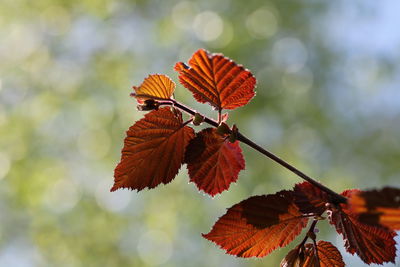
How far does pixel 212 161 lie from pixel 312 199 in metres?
0.11

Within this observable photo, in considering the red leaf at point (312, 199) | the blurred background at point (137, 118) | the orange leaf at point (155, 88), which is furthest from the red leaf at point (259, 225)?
the blurred background at point (137, 118)

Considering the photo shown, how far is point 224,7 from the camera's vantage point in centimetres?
578

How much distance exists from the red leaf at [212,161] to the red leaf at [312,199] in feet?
0.26

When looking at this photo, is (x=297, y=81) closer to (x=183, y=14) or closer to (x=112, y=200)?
(x=183, y=14)

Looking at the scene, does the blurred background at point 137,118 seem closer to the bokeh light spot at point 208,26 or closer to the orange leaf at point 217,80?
the bokeh light spot at point 208,26

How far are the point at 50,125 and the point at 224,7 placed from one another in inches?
88.3

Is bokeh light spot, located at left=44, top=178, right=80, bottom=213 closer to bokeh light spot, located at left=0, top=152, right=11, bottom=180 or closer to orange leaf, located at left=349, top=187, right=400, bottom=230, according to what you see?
bokeh light spot, located at left=0, top=152, right=11, bottom=180

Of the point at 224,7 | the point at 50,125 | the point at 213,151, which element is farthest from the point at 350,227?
the point at 224,7

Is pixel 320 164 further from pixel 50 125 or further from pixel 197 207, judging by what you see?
pixel 50 125

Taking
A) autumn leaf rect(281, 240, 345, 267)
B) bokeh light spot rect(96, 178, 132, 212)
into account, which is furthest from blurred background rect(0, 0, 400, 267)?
autumn leaf rect(281, 240, 345, 267)

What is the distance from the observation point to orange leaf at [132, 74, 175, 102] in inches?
20.4

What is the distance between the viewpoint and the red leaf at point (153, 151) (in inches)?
20.8

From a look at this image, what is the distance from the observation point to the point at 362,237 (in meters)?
0.51

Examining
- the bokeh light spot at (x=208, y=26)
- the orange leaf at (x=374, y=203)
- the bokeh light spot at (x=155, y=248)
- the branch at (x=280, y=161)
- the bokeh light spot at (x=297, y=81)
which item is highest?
the bokeh light spot at (x=208, y=26)
